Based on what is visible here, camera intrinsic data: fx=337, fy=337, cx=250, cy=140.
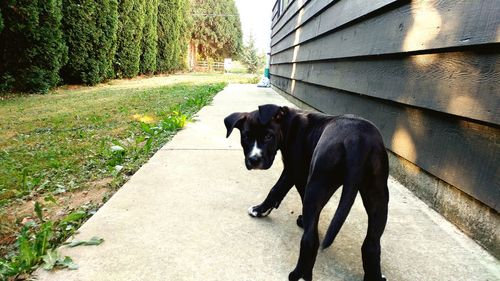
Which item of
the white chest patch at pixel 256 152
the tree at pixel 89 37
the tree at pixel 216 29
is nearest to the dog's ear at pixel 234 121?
the white chest patch at pixel 256 152

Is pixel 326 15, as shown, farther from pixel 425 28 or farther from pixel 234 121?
pixel 234 121

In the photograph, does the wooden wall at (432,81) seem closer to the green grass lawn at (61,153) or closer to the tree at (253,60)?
the green grass lawn at (61,153)

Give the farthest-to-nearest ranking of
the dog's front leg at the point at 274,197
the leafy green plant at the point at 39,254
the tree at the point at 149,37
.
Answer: the tree at the point at 149,37
the dog's front leg at the point at 274,197
the leafy green plant at the point at 39,254

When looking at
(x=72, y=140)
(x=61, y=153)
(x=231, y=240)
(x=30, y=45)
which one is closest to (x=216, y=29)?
(x=30, y=45)

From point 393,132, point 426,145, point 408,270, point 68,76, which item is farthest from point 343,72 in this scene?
point 68,76

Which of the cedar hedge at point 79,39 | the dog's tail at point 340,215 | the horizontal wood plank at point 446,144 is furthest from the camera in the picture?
the cedar hedge at point 79,39

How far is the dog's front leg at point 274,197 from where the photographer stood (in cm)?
213

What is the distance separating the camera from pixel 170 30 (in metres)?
21.8

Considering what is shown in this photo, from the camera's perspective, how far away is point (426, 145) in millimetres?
2326

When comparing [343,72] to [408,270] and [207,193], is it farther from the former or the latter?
[408,270]

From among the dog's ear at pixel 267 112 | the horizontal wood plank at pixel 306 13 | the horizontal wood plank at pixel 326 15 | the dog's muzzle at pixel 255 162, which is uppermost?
the horizontal wood plank at pixel 306 13

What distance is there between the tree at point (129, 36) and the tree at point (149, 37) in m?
1.26

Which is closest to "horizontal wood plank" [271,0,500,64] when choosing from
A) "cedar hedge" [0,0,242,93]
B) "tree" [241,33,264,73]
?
"cedar hedge" [0,0,242,93]

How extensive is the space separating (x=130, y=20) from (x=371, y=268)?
15990 millimetres
